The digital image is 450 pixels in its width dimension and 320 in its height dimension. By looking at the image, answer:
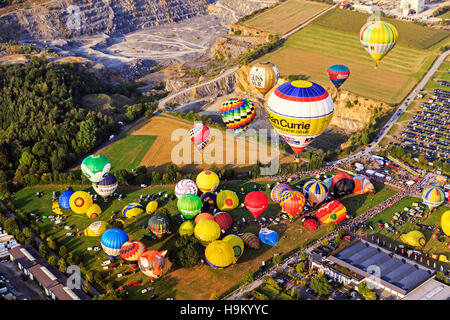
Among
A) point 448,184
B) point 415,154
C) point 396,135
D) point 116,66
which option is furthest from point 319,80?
point 116,66

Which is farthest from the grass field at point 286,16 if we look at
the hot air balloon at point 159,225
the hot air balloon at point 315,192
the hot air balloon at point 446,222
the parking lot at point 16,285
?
the parking lot at point 16,285

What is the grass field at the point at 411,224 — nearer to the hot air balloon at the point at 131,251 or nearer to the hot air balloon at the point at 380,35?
the hot air balloon at the point at 131,251

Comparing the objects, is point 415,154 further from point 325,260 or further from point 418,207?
point 325,260

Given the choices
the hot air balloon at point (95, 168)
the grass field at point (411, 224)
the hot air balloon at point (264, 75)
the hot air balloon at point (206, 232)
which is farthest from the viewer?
the hot air balloon at point (264, 75)

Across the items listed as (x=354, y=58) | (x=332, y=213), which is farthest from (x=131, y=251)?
(x=354, y=58)

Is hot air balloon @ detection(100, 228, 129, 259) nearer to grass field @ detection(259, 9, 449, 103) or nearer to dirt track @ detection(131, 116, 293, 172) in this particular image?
dirt track @ detection(131, 116, 293, 172)

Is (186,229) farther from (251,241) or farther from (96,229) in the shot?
(96,229)

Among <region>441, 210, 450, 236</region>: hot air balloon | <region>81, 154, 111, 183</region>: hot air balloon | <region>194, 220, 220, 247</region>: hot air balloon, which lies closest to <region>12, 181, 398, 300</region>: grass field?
<region>194, 220, 220, 247</region>: hot air balloon
